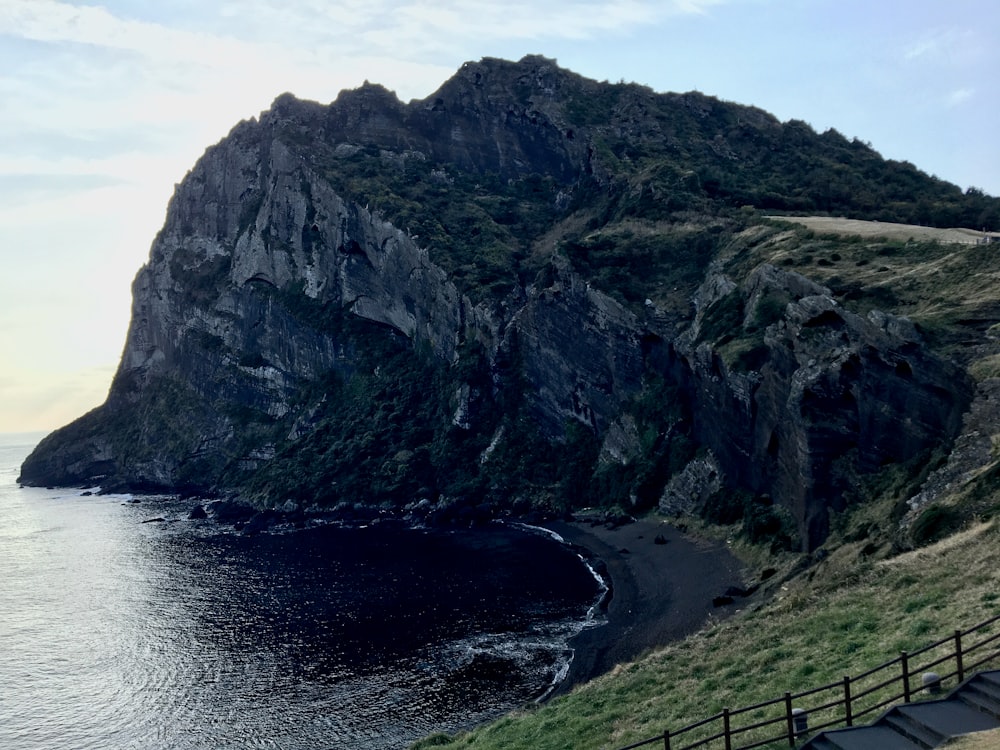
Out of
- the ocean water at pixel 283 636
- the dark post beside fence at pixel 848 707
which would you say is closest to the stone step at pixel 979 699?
the dark post beside fence at pixel 848 707

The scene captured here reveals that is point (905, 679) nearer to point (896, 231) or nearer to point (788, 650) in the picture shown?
point (788, 650)

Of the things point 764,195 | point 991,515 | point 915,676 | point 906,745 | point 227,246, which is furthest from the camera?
point 227,246

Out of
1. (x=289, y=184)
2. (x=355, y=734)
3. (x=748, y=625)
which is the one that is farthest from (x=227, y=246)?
(x=748, y=625)

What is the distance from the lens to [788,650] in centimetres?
2725

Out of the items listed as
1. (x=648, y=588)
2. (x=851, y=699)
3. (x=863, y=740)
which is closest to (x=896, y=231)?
(x=648, y=588)

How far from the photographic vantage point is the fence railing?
18.2m

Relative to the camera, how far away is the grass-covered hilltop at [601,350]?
115ft

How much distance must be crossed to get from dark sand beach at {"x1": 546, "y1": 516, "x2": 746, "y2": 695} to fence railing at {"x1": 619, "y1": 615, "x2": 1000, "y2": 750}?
74.8ft

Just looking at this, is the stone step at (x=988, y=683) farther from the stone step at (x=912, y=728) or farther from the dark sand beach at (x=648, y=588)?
the dark sand beach at (x=648, y=588)

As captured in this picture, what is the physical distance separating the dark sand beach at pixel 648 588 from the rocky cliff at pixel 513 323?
5980mm

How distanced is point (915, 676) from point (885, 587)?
1086 cm

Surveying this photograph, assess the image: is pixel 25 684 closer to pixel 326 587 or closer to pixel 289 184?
pixel 326 587

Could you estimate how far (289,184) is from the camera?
144 meters

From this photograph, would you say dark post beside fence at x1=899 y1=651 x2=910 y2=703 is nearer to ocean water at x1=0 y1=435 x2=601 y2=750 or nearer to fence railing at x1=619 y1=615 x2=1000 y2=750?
fence railing at x1=619 y1=615 x2=1000 y2=750
